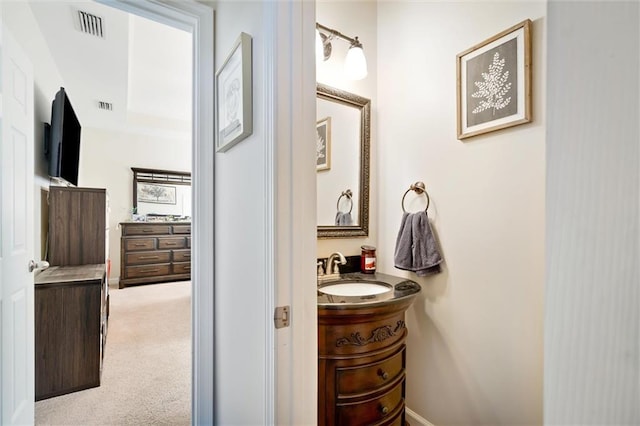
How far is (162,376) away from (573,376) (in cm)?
268

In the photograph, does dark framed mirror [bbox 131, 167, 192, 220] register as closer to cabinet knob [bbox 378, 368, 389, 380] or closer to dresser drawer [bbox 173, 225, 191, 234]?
dresser drawer [bbox 173, 225, 191, 234]

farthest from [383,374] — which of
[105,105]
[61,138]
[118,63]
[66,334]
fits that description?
[105,105]

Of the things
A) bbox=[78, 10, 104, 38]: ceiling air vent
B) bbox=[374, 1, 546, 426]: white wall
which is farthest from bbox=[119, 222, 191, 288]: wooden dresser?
bbox=[374, 1, 546, 426]: white wall

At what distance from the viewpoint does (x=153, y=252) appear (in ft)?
16.3

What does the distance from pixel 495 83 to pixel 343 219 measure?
101 cm

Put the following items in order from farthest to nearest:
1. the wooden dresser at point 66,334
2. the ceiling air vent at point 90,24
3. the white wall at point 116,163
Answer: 1. the white wall at point 116,163
2. the ceiling air vent at point 90,24
3. the wooden dresser at point 66,334

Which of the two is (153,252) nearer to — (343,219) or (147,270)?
(147,270)

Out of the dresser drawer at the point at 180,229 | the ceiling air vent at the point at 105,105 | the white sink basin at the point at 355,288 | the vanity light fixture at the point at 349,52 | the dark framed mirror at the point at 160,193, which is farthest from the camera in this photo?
the dark framed mirror at the point at 160,193

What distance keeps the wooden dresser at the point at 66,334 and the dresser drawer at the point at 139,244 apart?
2.74 m

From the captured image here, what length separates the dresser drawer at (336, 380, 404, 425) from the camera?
1203 mm

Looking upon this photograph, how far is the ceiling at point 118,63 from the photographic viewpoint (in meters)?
2.22

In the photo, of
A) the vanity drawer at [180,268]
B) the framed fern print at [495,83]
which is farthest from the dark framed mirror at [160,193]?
the framed fern print at [495,83]

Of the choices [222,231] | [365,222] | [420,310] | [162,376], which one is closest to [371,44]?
[365,222]

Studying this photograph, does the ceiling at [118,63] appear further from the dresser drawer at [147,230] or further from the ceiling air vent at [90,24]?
the dresser drawer at [147,230]
